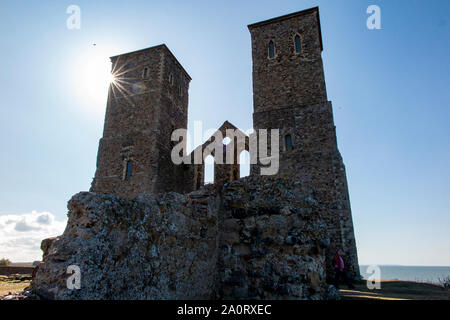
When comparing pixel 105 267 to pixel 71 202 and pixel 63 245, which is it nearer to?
pixel 63 245

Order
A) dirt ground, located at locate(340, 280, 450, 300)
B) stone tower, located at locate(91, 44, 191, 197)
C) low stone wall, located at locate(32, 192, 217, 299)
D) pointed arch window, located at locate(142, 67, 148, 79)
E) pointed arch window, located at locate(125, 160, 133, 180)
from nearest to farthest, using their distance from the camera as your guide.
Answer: low stone wall, located at locate(32, 192, 217, 299) → dirt ground, located at locate(340, 280, 450, 300) → stone tower, located at locate(91, 44, 191, 197) → pointed arch window, located at locate(125, 160, 133, 180) → pointed arch window, located at locate(142, 67, 148, 79)

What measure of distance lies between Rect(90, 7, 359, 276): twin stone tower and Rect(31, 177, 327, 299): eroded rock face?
7898 millimetres

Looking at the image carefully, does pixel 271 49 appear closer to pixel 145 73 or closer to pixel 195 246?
pixel 145 73

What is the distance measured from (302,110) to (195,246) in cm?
1184

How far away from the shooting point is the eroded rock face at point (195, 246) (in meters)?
2.61

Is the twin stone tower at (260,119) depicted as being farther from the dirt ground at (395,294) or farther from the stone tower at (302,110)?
the dirt ground at (395,294)

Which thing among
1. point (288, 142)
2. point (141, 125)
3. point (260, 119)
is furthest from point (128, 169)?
point (288, 142)

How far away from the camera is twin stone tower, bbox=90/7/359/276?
43.2 feet

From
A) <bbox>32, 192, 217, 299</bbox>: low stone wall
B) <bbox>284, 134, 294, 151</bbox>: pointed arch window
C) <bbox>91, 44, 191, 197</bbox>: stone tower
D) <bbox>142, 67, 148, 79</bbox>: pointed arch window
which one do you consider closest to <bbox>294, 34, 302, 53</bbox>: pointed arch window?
<bbox>284, 134, 294, 151</bbox>: pointed arch window

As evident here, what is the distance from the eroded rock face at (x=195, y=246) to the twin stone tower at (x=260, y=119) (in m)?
7.90

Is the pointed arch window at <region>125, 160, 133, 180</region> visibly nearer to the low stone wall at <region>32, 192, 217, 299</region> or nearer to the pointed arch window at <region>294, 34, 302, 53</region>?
the pointed arch window at <region>294, 34, 302, 53</region>

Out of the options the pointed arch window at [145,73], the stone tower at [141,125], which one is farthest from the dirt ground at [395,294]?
the pointed arch window at [145,73]

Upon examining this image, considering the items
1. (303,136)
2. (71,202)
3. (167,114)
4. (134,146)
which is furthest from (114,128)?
(71,202)

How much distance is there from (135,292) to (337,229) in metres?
10.9
